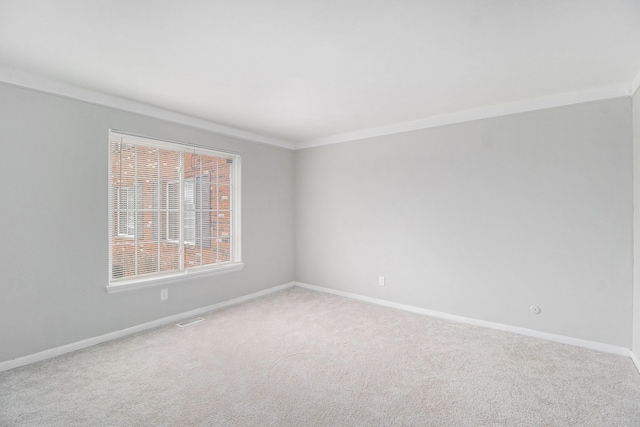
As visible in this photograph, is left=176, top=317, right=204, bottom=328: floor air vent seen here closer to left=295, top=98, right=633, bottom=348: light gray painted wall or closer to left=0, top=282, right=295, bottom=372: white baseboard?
left=0, top=282, right=295, bottom=372: white baseboard

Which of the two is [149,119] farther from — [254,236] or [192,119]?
[254,236]

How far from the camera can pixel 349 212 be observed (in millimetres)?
4633

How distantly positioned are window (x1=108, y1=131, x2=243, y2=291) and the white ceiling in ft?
2.23

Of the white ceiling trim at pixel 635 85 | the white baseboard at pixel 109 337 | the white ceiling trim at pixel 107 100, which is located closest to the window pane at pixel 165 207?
the white ceiling trim at pixel 107 100

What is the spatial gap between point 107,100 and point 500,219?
167 inches

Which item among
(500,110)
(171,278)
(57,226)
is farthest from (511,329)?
(57,226)

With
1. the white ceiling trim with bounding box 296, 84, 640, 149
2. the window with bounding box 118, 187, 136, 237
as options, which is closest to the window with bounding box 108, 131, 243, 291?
the window with bounding box 118, 187, 136, 237

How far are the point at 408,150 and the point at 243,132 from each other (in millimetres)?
2267

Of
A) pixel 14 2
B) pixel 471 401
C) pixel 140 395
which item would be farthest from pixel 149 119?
pixel 471 401

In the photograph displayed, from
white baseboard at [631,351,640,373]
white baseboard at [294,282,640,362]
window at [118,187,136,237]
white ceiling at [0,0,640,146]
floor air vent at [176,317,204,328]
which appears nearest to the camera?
white ceiling at [0,0,640,146]

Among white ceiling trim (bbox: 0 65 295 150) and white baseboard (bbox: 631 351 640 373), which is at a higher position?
white ceiling trim (bbox: 0 65 295 150)

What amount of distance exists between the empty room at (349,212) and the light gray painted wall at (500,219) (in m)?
0.02

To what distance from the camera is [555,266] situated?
10.2 feet

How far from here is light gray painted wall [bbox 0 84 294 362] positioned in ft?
8.41
